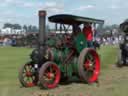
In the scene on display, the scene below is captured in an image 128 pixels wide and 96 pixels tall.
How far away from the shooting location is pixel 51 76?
414 inches

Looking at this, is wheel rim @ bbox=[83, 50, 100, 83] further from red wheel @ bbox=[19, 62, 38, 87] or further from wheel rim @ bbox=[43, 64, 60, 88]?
red wheel @ bbox=[19, 62, 38, 87]

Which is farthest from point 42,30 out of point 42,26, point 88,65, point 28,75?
point 88,65

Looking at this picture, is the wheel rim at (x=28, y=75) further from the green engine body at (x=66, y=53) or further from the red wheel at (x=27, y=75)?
the green engine body at (x=66, y=53)

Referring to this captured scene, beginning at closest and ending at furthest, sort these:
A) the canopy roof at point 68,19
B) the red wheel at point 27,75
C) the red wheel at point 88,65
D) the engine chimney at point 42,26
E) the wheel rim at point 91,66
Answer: the engine chimney at point 42,26 → the red wheel at point 27,75 → the red wheel at point 88,65 → the canopy roof at point 68,19 → the wheel rim at point 91,66

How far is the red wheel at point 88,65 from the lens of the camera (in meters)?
11.2

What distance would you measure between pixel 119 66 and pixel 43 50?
23.1 ft

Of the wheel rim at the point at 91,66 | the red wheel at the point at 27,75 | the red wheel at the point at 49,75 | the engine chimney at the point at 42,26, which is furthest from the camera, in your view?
the wheel rim at the point at 91,66

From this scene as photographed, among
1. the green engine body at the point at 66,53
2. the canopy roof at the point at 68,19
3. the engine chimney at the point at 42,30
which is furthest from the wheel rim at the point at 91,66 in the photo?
the engine chimney at the point at 42,30

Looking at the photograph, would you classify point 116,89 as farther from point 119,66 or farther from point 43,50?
point 119,66

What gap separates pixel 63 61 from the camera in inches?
439

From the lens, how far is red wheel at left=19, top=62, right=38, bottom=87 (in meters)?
10.9

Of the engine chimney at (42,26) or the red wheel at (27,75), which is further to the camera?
the red wheel at (27,75)

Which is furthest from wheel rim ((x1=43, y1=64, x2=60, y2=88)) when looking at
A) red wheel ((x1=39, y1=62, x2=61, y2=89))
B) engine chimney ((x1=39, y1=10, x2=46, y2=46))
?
engine chimney ((x1=39, y1=10, x2=46, y2=46))

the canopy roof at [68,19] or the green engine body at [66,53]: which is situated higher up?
the canopy roof at [68,19]
